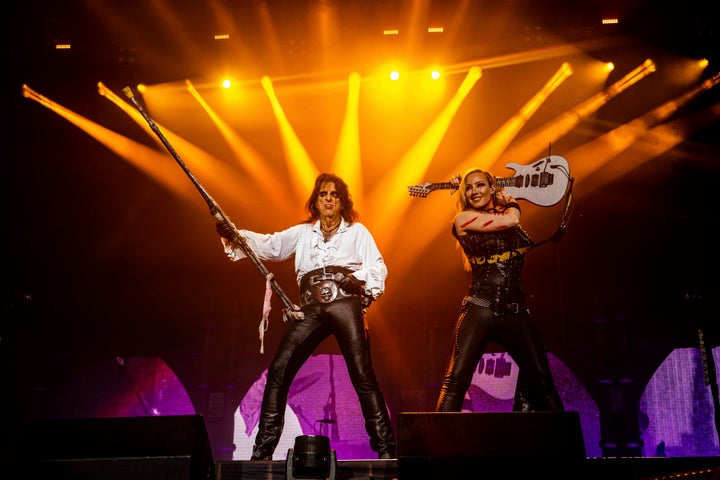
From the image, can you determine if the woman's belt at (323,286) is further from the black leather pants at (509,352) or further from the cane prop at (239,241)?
the black leather pants at (509,352)

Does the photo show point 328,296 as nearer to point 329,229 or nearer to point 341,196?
point 329,229

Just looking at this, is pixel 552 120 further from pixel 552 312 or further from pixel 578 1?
pixel 552 312

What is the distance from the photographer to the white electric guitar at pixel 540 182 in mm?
5516

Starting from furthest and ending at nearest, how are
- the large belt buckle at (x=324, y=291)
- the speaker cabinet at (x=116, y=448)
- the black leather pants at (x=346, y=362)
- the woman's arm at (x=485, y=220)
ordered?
the large belt buckle at (x=324, y=291)
the woman's arm at (x=485, y=220)
the black leather pants at (x=346, y=362)
the speaker cabinet at (x=116, y=448)

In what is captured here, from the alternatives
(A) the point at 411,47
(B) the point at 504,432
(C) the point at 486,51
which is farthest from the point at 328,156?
(B) the point at 504,432

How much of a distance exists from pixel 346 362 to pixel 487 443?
1.83 m

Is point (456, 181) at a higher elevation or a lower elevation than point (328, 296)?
higher

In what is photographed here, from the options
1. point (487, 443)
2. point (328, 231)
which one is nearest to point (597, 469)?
point (487, 443)

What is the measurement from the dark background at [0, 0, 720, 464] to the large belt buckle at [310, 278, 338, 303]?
4.02m

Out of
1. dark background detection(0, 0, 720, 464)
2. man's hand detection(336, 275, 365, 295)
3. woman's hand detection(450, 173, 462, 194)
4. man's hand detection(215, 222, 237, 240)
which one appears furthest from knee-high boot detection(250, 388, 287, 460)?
dark background detection(0, 0, 720, 464)

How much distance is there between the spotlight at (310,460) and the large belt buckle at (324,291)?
1446mm

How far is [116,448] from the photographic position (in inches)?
124

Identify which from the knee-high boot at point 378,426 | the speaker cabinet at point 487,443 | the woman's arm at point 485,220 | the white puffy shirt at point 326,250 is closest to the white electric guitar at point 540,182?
the woman's arm at point 485,220

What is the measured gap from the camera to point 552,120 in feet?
31.2
